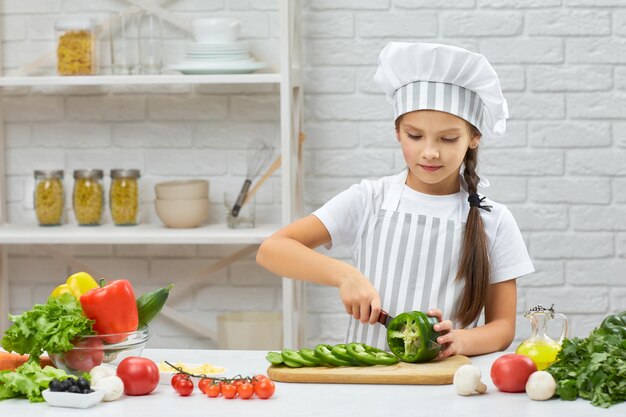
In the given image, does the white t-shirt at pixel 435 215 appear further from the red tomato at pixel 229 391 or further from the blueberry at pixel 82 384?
the blueberry at pixel 82 384

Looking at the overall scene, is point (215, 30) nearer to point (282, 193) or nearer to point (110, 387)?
point (282, 193)

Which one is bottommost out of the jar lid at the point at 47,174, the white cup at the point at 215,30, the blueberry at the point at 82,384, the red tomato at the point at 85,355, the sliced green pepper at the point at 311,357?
the blueberry at the point at 82,384

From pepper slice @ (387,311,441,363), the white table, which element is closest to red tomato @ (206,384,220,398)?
the white table

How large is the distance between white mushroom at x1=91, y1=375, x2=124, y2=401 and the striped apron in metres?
0.78

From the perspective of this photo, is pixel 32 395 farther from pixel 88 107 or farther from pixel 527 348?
pixel 88 107

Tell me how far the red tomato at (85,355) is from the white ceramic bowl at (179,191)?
64.0 inches

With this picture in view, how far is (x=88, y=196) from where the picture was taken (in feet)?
11.3

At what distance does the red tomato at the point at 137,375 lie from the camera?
1.73m

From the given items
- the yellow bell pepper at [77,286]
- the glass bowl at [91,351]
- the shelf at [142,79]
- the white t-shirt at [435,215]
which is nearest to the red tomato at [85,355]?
the glass bowl at [91,351]

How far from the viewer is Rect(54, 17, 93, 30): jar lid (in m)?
3.38

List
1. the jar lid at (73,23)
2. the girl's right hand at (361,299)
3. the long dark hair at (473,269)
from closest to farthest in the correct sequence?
the girl's right hand at (361,299) < the long dark hair at (473,269) < the jar lid at (73,23)

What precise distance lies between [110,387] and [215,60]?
1.79 meters

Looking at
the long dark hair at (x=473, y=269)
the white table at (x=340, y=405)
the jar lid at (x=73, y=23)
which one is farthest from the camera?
the jar lid at (x=73, y=23)

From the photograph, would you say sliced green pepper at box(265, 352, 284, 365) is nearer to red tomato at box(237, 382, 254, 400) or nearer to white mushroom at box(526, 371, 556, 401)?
red tomato at box(237, 382, 254, 400)
